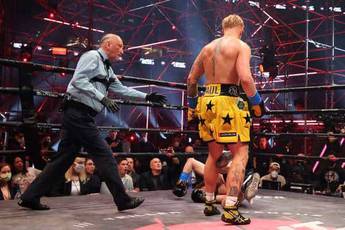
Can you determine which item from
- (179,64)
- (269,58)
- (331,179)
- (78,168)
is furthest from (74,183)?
(179,64)

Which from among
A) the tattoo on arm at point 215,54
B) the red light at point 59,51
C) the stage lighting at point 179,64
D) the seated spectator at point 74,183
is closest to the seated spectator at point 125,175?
the seated spectator at point 74,183

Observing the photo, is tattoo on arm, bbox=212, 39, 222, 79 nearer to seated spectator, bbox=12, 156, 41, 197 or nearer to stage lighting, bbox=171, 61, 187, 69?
seated spectator, bbox=12, 156, 41, 197

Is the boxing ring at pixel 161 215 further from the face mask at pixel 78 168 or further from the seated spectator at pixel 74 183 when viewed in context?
the face mask at pixel 78 168

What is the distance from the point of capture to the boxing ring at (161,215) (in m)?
2.27

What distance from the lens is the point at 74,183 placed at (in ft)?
12.6

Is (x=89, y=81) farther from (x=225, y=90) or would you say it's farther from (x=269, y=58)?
(x=269, y=58)

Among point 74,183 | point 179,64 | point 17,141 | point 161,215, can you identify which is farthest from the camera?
point 179,64

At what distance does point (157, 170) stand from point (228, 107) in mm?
2187

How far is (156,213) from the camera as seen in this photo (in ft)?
8.69

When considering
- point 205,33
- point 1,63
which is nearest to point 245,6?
point 205,33

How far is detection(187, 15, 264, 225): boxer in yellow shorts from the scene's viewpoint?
248 centimetres

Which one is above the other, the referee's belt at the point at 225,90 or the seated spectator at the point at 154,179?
the referee's belt at the point at 225,90

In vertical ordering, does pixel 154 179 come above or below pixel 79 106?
below

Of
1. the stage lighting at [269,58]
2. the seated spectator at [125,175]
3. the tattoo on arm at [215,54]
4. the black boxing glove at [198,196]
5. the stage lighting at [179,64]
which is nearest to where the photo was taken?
the tattoo on arm at [215,54]
